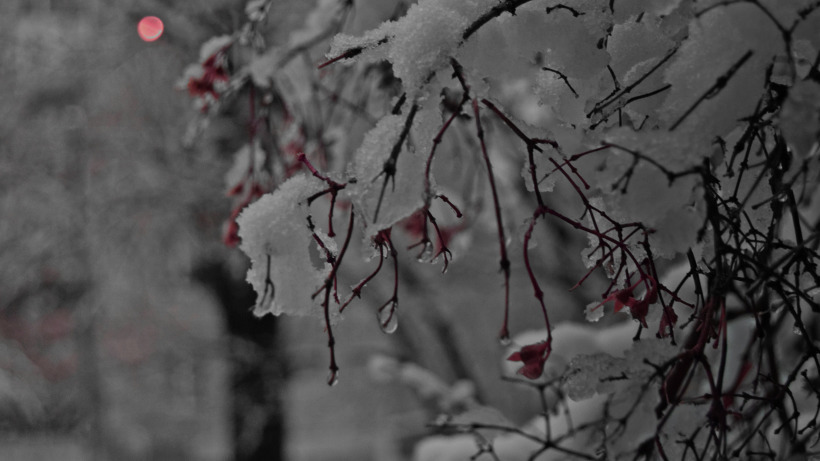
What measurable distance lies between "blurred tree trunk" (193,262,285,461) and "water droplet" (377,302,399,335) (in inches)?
173

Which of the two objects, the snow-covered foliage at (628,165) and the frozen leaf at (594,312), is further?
the frozen leaf at (594,312)

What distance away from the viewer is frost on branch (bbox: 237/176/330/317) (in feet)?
2.82

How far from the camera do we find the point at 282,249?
2.84 ft

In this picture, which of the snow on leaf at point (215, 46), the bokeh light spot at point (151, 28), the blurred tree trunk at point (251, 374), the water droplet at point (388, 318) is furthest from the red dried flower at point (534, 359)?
the blurred tree trunk at point (251, 374)

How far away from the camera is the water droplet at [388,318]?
867 millimetres

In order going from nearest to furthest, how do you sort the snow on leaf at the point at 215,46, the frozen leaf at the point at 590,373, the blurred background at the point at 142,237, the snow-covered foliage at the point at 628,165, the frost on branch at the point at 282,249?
the snow-covered foliage at the point at 628,165 < the frost on branch at the point at 282,249 < the frozen leaf at the point at 590,373 < the snow on leaf at the point at 215,46 < the blurred background at the point at 142,237

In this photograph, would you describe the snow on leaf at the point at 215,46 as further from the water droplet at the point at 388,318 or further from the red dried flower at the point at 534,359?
the red dried flower at the point at 534,359

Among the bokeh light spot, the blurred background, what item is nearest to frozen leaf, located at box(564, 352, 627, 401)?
the blurred background

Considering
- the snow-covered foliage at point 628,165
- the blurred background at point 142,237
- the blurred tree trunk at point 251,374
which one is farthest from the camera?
the blurred tree trunk at point 251,374

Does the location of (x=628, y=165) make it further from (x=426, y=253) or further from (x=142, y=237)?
(x=142, y=237)

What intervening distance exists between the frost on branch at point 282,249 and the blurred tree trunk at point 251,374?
14.5ft

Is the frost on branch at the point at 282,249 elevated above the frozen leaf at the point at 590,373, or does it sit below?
above

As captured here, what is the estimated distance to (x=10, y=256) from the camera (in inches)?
193

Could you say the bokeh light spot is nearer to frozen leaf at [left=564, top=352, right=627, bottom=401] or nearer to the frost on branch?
the frost on branch
